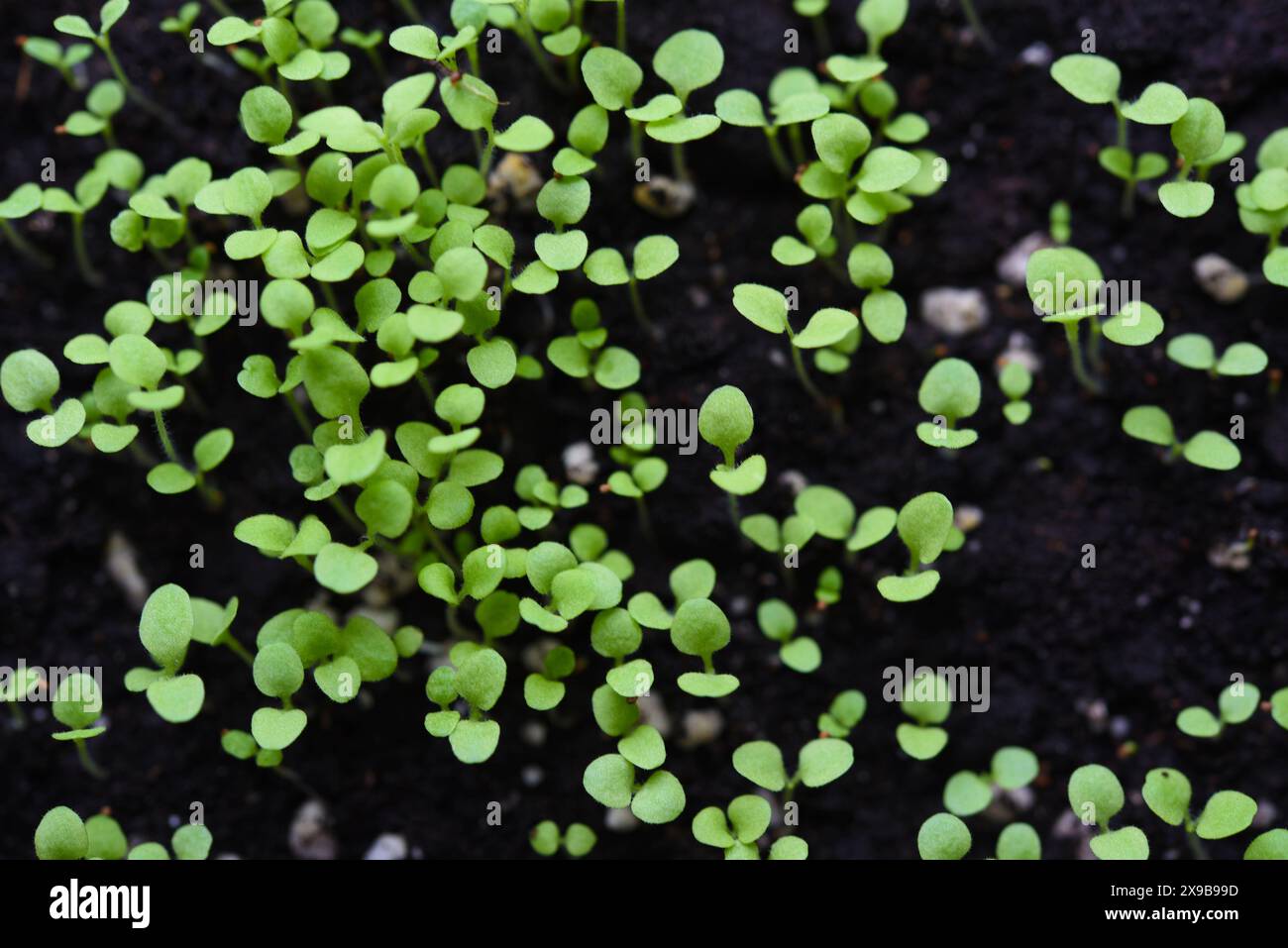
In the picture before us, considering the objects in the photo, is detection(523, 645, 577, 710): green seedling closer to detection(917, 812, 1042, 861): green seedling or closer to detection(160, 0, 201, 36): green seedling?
detection(917, 812, 1042, 861): green seedling

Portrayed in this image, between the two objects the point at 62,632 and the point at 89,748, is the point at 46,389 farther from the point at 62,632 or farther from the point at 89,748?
the point at 89,748

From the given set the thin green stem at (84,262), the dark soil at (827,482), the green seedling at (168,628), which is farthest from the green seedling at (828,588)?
the thin green stem at (84,262)

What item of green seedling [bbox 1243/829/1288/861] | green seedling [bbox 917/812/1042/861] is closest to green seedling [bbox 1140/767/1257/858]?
green seedling [bbox 1243/829/1288/861]

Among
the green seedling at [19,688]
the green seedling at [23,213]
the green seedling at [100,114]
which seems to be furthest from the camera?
the green seedling at [100,114]

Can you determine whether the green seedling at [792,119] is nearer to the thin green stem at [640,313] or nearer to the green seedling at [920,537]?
the thin green stem at [640,313]

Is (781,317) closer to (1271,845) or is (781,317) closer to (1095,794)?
(1095,794)

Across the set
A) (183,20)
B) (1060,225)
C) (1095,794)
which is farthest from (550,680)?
(183,20)

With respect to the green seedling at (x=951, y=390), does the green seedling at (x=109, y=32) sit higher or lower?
higher
